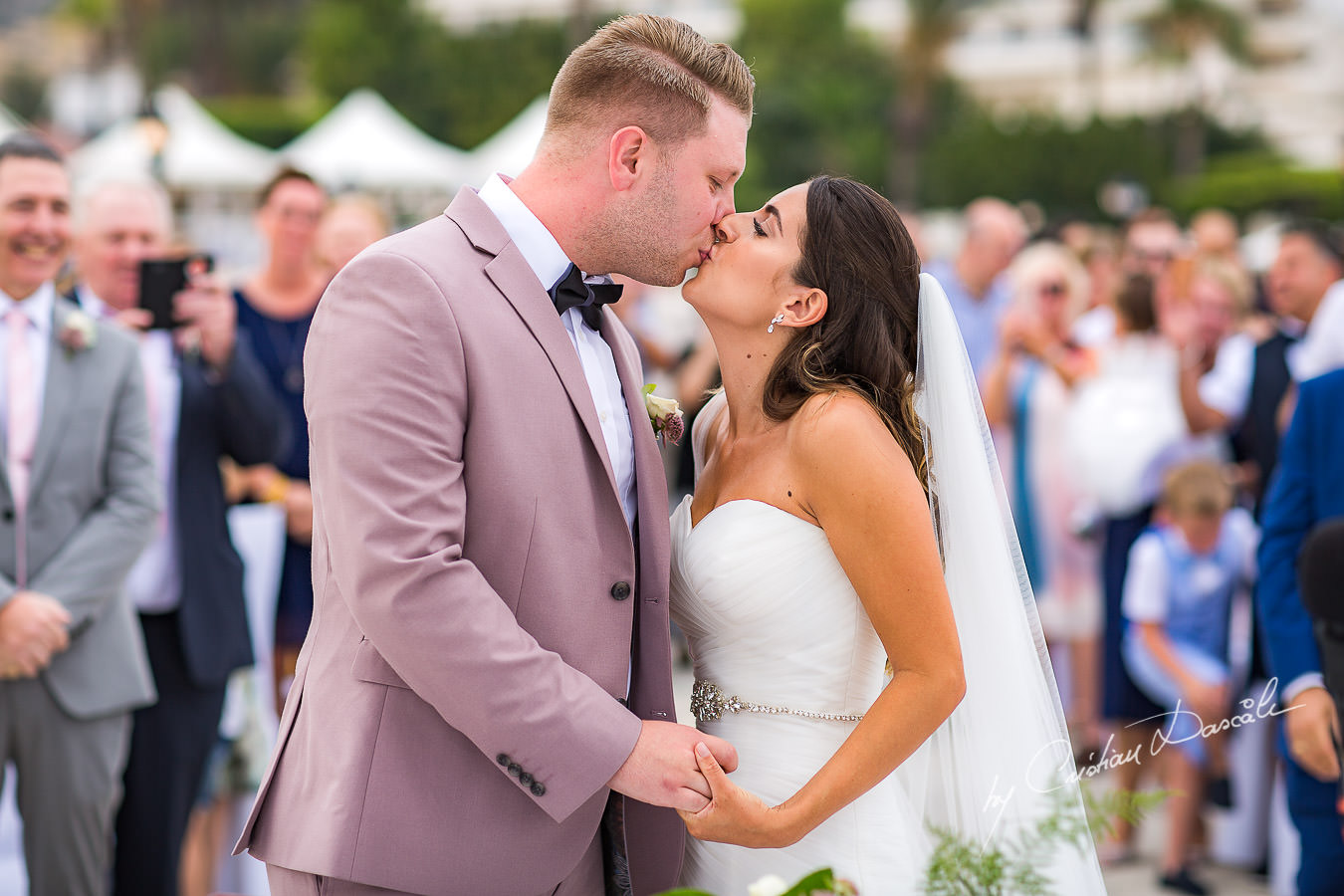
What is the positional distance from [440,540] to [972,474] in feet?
4.18

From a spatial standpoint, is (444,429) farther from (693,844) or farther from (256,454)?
(256,454)

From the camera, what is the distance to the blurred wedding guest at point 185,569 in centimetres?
423

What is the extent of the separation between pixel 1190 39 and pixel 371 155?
4411 cm

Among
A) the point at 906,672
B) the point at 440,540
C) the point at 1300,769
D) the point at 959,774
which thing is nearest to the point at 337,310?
the point at 440,540

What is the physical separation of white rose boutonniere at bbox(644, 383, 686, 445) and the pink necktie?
1.89 m

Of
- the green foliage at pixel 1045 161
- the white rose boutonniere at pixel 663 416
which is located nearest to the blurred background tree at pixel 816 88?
the green foliage at pixel 1045 161

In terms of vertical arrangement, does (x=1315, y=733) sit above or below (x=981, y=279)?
below

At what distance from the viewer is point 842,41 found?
5741cm

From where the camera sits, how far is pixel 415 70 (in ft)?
144

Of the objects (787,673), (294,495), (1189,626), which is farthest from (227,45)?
(787,673)

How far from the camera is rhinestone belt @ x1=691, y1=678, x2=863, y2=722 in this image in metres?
2.81

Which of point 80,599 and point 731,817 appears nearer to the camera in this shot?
point 731,817

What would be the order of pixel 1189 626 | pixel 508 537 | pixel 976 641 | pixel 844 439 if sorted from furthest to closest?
pixel 1189 626
pixel 976 641
pixel 844 439
pixel 508 537

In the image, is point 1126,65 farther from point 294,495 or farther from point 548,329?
point 548,329
